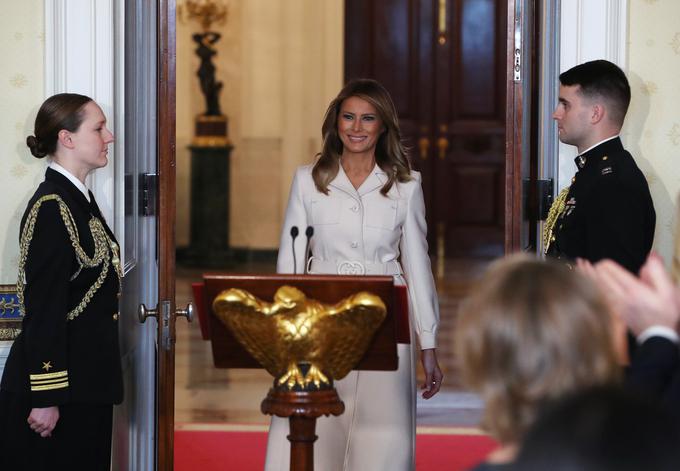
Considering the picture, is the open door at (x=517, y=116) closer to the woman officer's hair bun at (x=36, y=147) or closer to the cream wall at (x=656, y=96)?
the cream wall at (x=656, y=96)

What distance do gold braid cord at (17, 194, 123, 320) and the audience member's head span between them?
2.23 meters

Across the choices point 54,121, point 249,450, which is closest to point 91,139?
point 54,121

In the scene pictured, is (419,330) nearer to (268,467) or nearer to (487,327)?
(268,467)

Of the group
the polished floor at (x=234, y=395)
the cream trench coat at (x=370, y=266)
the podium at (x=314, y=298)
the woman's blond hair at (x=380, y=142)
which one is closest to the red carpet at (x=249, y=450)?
the polished floor at (x=234, y=395)

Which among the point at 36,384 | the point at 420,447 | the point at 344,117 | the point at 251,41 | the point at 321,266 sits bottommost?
the point at 420,447

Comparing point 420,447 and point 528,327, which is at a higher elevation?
point 528,327

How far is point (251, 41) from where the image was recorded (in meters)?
12.0

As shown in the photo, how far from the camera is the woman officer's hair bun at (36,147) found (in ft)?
10.6

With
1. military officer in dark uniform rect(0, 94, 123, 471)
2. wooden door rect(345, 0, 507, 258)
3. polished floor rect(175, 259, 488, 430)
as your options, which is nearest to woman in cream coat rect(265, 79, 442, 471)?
military officer in dark uniform rect(0, 94, 123, 471)

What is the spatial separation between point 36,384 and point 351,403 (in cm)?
100

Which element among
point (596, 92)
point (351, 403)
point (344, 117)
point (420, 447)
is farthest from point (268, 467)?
point (420, 447)

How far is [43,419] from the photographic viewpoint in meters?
3.05

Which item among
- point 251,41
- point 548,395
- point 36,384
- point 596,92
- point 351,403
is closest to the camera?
point 548,395

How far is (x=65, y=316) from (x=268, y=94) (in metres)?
9.13
